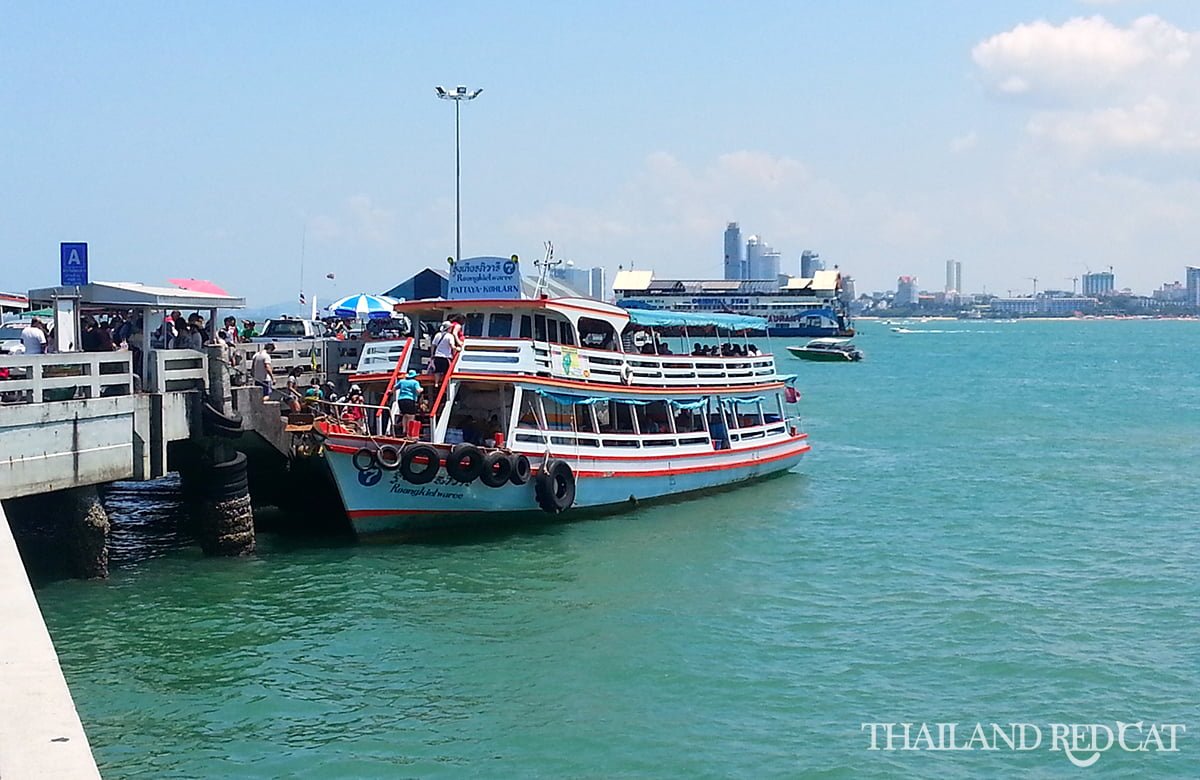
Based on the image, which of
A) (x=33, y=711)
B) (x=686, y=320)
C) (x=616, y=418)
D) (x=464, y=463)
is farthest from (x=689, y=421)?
(x=33, y=711)

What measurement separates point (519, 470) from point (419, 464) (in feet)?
6.19

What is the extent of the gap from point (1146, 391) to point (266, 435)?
60.4 meters

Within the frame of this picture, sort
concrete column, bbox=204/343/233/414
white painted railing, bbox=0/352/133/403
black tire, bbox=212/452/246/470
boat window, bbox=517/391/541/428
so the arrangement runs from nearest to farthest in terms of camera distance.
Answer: white painted railing, bbox=0/352/133/403
concrete column, bbox=204/343/233/414
black tire, bbox=212/452/246/470
boat window, bbox=517/391/541/428

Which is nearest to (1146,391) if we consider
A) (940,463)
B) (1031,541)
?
(940,463)

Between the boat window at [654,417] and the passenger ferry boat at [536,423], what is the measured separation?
3cm

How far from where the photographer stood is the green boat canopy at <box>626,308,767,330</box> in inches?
1029

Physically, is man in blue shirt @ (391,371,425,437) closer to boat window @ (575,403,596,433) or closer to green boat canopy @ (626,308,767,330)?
boat window @ (575,403,596,433)

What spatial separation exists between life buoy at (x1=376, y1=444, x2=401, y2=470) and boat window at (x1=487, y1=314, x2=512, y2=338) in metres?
4.05

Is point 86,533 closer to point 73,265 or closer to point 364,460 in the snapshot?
point 73,265

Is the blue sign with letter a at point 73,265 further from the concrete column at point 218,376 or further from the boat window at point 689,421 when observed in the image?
the boat window at point 689,421

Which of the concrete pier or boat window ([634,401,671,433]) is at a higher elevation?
boat window ([634,401,671,433])

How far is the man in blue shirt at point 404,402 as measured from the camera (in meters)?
22.0

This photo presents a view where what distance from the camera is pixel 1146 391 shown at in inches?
2729

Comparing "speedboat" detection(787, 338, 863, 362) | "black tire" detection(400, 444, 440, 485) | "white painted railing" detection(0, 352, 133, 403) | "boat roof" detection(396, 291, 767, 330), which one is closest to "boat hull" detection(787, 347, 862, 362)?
"speedboat" detection(787, 338, 863, 362)
